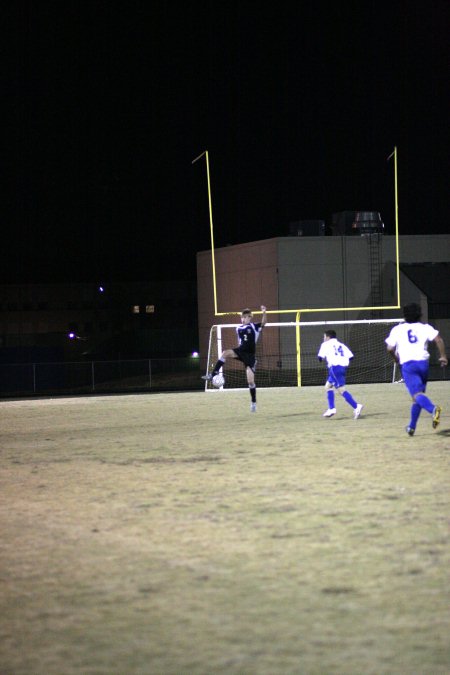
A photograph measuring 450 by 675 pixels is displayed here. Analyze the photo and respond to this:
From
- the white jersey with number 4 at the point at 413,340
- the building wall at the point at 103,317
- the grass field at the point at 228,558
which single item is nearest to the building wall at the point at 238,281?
the building wall at the point at 103,317

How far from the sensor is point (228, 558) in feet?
22.0

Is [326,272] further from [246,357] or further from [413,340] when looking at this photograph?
[413,340]

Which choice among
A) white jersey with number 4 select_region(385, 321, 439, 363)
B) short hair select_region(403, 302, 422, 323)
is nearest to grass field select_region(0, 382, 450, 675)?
white jersey with number 4 select_region(385, 321, 439, 363)

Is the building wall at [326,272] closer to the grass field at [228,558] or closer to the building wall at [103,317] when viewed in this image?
the building wall at [103,317]

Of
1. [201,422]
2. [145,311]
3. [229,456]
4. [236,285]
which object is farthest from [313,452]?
[145,311]

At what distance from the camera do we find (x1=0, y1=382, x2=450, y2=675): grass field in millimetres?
4762

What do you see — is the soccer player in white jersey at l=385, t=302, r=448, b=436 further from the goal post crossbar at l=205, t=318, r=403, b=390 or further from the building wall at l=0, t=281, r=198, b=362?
the building wall at l=0, t=281, r=198, b=362

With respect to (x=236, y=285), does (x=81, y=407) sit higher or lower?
lower

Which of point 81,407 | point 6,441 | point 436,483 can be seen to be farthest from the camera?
point 81,407

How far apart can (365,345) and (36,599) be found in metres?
41.2

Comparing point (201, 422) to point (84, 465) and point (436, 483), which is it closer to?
point (84, 465)

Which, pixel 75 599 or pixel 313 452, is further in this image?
pixel 313 452

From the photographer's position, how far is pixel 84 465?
1214cm

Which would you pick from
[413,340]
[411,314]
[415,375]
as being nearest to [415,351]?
[413,340]
